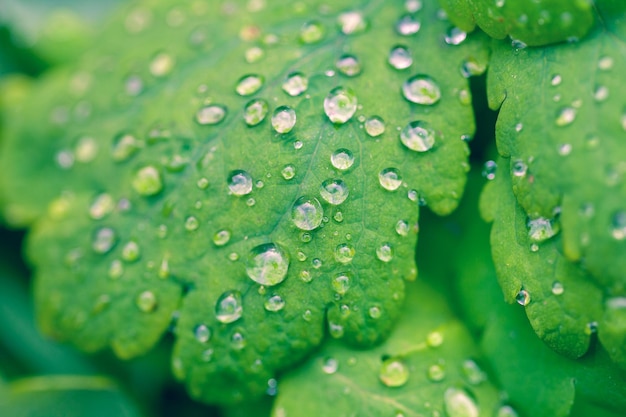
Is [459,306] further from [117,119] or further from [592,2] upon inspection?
[117,119]

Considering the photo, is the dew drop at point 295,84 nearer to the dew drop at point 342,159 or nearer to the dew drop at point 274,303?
the dew drop at point 342,159

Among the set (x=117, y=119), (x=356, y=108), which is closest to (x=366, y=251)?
(x=356, y=108)

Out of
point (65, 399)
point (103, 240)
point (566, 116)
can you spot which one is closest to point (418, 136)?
point (566, 116)

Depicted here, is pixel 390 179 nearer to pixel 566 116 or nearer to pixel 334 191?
pixel 334 191

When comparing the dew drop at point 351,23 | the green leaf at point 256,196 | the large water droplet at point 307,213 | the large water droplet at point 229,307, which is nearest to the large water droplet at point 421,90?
the green leaf at point 256,196

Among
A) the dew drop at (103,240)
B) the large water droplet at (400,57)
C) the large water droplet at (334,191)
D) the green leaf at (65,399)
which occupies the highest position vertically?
the large water droplet at (400,57)

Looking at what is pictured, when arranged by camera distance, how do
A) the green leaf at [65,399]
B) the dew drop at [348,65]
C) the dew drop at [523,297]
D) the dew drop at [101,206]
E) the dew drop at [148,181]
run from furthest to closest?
the green leaf at [65,399], the dew drop at [101,206], the dew drop at [148,181], the dew drop at [348,65], the dew drop at [523,297]

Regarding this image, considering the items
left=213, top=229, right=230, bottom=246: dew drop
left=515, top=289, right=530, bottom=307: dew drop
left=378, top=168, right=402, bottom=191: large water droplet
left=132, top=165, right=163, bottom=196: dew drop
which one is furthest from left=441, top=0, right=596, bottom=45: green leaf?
left=132, top=165, right=163, bottom=196: dew drop
